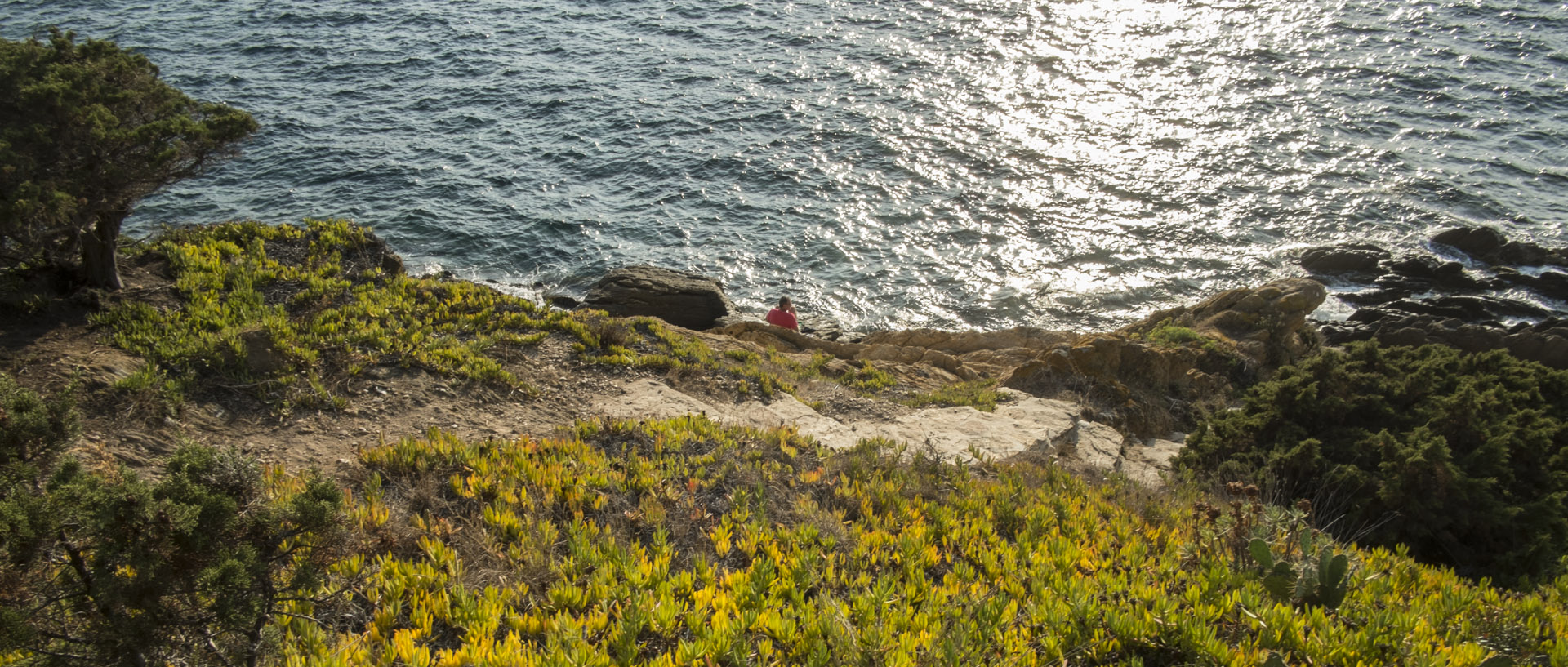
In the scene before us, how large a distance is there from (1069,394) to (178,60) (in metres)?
31.4

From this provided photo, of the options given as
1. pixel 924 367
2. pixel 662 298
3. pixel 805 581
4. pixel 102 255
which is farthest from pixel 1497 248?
pixel 102 255

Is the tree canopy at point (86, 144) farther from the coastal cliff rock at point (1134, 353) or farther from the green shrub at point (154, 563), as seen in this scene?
the coastal cliff rock at point (1134, 353)

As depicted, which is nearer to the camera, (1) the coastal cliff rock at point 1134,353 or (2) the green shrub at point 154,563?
(2) the green shrub at point 154,563

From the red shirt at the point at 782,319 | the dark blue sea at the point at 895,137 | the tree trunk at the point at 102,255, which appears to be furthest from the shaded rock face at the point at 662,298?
the tree trunk at the point at 102,255

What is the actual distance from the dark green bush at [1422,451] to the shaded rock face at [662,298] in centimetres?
959

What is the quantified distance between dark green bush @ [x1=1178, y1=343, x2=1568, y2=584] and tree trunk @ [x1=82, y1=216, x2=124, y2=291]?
41.2ft

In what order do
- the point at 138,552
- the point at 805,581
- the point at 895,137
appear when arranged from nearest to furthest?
the point at 138,552, the point at 805,581, the point at 895,137

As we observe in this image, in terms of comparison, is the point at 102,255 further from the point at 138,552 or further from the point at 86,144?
the point at 138,552

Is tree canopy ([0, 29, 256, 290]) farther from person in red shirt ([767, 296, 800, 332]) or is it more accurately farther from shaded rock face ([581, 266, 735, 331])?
person in red shirt ([767, 296, 800, 332])

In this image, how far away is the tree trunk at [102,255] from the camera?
9.43m

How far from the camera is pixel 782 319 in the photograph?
16.5 metres

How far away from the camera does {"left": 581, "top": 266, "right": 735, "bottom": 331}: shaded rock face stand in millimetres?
17516

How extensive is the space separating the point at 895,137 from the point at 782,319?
11370 mm

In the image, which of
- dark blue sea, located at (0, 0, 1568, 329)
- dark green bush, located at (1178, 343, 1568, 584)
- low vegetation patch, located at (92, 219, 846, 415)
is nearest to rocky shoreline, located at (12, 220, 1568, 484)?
low vegetation patch, located at (92, 219, 846, 415)
